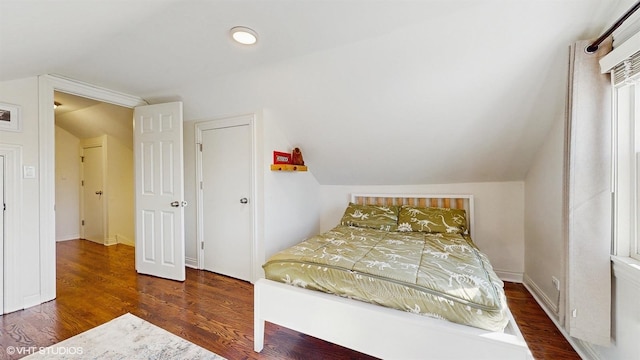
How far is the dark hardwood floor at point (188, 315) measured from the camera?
5.88 feet

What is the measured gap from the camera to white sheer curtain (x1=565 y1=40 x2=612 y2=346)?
1.47 m

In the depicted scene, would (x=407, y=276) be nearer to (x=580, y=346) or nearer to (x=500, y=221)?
(x=580, y=346)

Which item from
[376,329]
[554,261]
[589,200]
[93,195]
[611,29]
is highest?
[611,29]

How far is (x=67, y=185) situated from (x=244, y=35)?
5.40 meters

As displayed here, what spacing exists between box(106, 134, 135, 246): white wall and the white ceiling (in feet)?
6.87

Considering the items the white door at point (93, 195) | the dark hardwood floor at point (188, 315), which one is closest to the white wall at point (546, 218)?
the dark hardwood floor at point (188, 315)

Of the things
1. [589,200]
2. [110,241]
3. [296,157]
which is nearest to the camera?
[589,200]

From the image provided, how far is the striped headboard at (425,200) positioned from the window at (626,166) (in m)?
1.57

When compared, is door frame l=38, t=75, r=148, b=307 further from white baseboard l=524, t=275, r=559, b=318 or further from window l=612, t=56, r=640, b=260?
white baseboard l=524, t=275, r=559, b=318

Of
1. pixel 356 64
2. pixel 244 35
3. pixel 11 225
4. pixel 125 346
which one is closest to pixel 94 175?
pixel 11 225

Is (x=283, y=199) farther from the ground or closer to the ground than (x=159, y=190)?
closer to the ground

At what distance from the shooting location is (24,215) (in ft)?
7.62

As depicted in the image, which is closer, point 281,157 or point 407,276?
point 407,276

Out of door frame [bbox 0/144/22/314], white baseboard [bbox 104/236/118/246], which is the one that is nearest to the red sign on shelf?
door frame [bbox 0/144/22/314]
